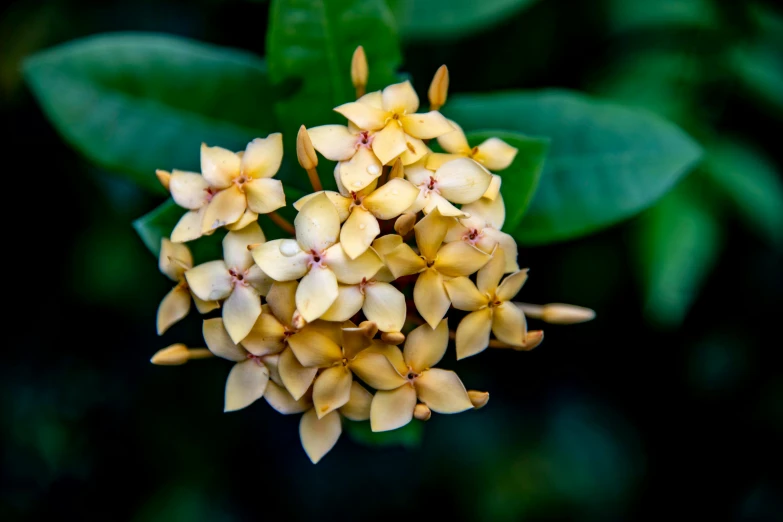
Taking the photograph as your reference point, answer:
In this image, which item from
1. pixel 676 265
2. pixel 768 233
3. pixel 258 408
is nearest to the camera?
pixel 676 265

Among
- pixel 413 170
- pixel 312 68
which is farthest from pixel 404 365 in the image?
pixel 312 68

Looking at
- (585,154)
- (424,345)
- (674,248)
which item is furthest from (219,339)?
(674,248)

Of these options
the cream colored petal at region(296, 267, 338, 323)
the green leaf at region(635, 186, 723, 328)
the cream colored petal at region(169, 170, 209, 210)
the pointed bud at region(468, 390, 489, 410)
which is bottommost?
the green leaf at region(635, 186, 723, 328)

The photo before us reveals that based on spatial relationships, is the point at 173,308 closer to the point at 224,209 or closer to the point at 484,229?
the point at 224,209

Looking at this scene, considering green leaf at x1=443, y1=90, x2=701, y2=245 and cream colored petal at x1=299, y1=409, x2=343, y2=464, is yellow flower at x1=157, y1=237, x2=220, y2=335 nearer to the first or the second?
cream colored petal at x1=299, y1=409, x2=343, y2=464

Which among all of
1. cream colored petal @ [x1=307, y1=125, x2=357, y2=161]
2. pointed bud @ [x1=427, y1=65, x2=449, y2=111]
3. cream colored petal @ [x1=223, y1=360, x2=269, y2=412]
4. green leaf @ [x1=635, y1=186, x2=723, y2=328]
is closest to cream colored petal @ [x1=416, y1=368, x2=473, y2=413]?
cream colored petal @ [x1=223, y1=360, x2=269, y2=412]

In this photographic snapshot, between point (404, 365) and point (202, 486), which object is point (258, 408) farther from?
point (404, 365)
